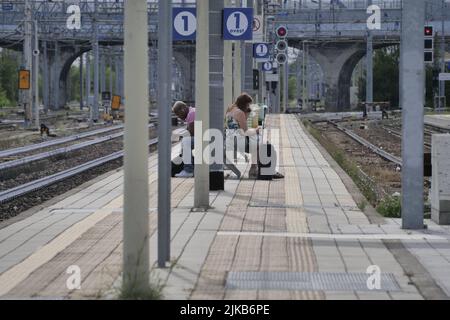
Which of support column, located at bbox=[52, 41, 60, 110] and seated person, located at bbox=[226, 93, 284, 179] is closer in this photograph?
seated person, located at bbox=[226, 93, 284, 179]

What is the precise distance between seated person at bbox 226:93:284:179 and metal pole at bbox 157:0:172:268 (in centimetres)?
801

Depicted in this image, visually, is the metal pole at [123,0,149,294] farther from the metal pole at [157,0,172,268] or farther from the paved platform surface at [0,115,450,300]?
the metal pole at [157,0,172,268]

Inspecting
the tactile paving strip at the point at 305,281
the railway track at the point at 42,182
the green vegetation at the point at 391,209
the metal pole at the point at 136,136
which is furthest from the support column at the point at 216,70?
the metal pole at the point at 136,136

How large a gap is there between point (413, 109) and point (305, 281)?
3.69 m

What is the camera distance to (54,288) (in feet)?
23.6

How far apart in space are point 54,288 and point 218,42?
23.5ft

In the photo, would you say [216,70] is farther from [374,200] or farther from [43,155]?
[43,155]

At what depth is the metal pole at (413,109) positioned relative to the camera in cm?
1049

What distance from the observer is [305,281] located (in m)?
7.51

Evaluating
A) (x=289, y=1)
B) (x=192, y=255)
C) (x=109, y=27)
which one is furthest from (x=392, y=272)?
(x=289, y=1)

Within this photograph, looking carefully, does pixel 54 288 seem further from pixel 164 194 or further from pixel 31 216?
pixel 31 216

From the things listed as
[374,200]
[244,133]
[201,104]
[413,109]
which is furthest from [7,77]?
[413,109]

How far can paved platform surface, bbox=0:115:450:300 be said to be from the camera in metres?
7.18

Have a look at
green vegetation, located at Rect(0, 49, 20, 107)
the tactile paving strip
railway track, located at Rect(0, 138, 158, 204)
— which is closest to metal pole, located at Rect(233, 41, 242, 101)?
railway track, located at Rect(0, 138, 158, 204)
